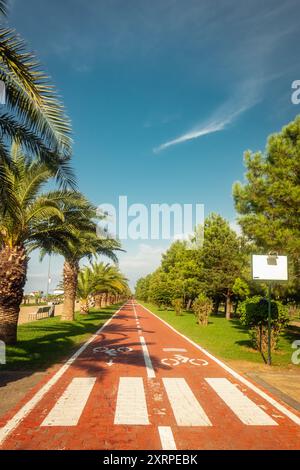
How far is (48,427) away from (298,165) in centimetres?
1427

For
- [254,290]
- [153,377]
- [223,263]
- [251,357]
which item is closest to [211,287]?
[223,263]

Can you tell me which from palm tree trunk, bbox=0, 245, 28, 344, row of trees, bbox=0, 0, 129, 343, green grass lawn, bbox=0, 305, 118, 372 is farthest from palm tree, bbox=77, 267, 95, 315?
palm tree trunk, bbox=0, 245, 28, 344

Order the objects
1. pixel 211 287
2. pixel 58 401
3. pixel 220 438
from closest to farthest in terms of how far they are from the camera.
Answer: pixel 220 438
pixel 58 401
pixel 211 287

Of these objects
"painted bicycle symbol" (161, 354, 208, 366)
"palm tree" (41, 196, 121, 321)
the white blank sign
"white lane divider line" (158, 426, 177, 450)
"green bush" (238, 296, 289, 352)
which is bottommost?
"painted bicycle symbol" (161, 354, 208, 366)

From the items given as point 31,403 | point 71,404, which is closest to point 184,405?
point 71,404

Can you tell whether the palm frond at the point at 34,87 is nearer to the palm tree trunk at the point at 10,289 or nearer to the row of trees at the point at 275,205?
the palm tree trunk at the point at 10,289

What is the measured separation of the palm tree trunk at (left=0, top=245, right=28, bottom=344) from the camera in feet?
41.1

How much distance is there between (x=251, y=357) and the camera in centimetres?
1194

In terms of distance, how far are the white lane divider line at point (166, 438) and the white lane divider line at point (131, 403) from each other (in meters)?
0.40

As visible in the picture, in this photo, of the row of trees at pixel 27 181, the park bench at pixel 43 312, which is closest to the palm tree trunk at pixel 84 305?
the park bench at pixel 43 312

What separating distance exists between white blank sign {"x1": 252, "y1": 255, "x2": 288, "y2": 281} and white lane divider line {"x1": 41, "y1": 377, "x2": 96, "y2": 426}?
20.6 ft

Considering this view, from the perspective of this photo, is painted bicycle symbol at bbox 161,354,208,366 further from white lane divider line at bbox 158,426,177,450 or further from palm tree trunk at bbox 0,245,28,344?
palm tree trunk at bbox 0,245,28,344

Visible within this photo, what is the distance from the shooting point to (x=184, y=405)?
21.3 ft
